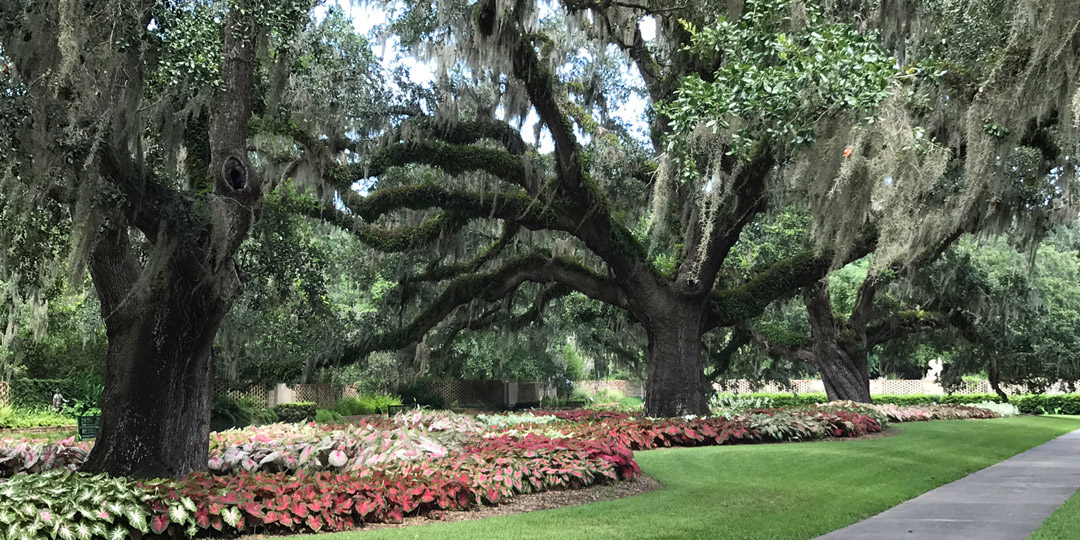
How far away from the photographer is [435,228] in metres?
15.4

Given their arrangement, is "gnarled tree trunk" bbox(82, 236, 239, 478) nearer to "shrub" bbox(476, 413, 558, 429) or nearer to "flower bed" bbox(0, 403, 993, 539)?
"flower bed" bbox(0, 403, 993, 539)

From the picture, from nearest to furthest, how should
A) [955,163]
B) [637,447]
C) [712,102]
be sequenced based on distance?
1. [712,102]
2. [955,163]
3. [637,447]

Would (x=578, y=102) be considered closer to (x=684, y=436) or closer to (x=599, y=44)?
(x=599, y=44)

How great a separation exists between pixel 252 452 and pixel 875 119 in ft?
24.5

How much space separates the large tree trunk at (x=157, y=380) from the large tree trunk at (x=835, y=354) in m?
15.6

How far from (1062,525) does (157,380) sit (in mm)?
7892

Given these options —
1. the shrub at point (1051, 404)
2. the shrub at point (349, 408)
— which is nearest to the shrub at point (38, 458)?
the shrub at point (349, 408)

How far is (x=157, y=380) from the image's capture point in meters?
8.01

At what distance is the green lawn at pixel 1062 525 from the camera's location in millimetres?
5848

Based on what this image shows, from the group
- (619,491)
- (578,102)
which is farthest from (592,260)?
(619,491)

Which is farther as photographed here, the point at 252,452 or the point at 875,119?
the point at 252,452

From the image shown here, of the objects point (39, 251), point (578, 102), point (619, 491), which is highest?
point (578, 102)

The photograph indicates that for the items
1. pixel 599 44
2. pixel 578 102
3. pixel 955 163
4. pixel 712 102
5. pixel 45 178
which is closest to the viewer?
pixel 45 178

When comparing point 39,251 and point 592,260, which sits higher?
point 592,260
